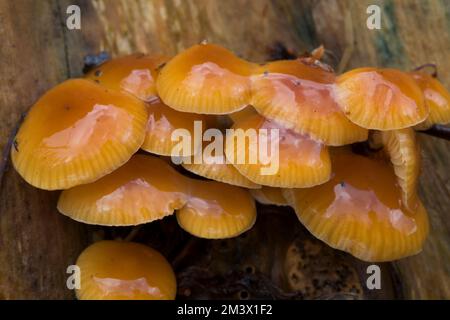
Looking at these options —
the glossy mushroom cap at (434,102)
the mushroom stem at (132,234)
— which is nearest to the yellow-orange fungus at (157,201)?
the mushroom stem at (132,234)

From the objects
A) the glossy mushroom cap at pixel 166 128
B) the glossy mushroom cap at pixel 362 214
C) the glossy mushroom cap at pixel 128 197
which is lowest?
the glossy mushroom cap at pixel 362 214

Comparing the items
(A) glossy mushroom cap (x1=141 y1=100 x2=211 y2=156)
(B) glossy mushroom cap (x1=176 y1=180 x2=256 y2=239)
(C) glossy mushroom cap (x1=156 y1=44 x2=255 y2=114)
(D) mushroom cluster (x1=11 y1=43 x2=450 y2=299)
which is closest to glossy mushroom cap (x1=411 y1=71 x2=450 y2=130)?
(D) mushroom cluster (x1=11 y1=43 x2=450 y2=299)

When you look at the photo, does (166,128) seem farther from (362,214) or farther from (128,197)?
(362,214)

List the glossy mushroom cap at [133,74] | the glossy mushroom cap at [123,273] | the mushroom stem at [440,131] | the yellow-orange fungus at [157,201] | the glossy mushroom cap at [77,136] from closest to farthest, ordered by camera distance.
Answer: the glossy mushroom cap at [77,136] < the yellow-orange fungus at [157,201] < the glossy mushroom cap at [123,273] < the glossy mushroom cap at [133,74] < the mushroom stem at [440,131]

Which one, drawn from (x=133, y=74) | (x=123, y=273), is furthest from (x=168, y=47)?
(x=123, y=273)

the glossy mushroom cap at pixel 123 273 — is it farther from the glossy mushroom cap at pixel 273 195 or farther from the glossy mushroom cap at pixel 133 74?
the glossy mushroom cap at pixel 133 74
